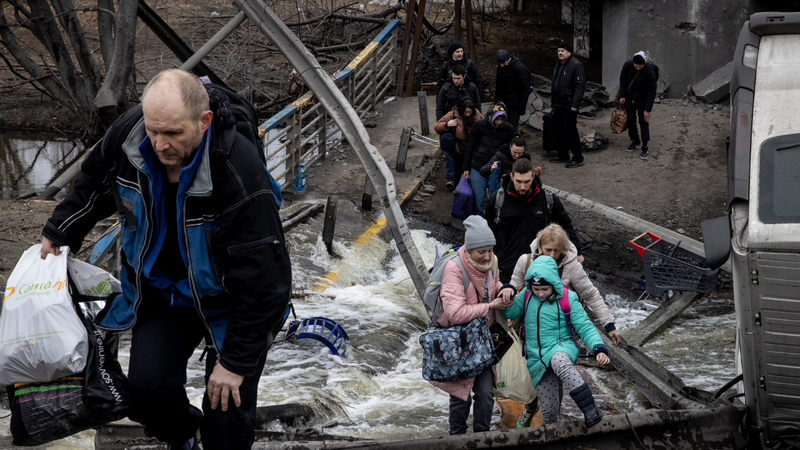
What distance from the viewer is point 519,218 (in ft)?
21.4

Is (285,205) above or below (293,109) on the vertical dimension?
below

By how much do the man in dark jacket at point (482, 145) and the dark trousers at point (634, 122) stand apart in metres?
3.88

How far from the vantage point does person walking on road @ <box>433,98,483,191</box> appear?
10.5 meters

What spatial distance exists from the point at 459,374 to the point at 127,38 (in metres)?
8.98

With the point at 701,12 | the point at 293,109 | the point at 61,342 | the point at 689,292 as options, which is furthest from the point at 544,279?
the point at 701,12

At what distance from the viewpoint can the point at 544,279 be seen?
15.1ft

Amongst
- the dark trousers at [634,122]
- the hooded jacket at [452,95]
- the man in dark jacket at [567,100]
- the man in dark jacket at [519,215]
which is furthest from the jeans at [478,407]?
the dark trousers at [634,122]

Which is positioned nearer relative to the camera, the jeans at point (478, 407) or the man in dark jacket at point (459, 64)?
the jeans at point (478, 407)

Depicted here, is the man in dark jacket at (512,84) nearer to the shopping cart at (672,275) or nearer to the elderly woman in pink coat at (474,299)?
the shopping cart at (672,275)

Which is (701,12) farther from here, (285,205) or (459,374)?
(459,374)

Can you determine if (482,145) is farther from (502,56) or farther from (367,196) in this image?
(502,56)

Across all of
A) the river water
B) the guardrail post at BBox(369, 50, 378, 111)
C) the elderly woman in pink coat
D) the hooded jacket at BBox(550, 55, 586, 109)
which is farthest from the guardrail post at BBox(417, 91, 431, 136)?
the elderly woman in pink coat

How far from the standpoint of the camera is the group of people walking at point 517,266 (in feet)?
14.7

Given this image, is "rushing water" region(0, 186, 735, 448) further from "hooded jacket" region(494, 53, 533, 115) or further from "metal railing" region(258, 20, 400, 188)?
"hooded jacket" region(494, 53, 533, 115)
